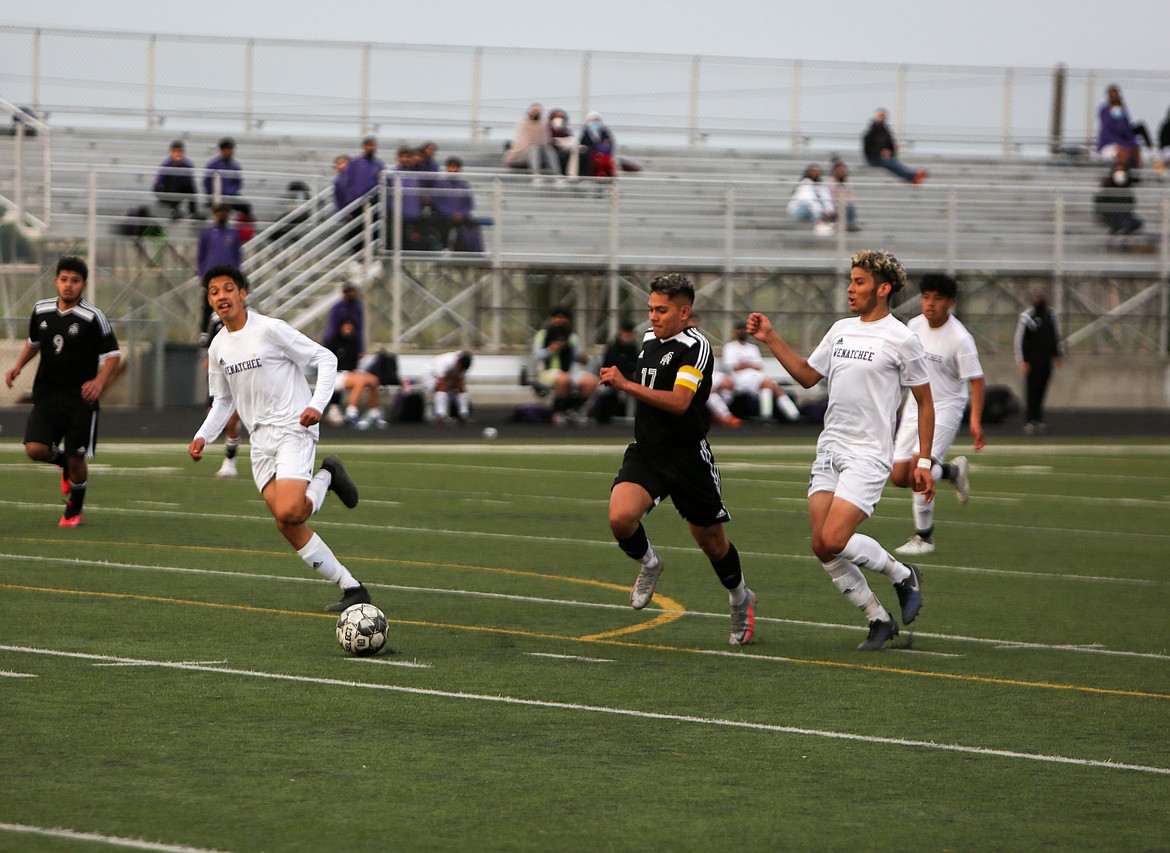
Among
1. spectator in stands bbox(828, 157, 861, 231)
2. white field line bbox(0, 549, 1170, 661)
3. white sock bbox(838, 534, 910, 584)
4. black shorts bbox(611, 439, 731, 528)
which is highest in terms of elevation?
spectator in stands bbox(828, 157, 861, 231)

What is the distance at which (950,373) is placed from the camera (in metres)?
13.5

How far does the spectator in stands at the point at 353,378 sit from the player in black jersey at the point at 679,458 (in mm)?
17468

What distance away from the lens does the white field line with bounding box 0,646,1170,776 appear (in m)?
6.66

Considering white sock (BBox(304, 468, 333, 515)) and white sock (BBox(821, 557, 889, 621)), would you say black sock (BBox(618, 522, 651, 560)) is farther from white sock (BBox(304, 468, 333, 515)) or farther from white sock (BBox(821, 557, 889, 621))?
white sock (BBox(304, 468, 333, 515))

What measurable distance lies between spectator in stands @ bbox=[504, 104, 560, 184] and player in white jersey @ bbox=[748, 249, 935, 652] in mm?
25249

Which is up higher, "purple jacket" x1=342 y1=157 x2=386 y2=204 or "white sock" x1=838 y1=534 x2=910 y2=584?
"purple jacket" x1=342 y1=157 x2=386 y2=204

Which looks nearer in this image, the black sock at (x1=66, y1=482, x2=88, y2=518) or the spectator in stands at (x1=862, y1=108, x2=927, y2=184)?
the black sock at (x1=66, y1=482, x2=88, y2=518)

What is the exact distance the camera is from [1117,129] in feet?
129

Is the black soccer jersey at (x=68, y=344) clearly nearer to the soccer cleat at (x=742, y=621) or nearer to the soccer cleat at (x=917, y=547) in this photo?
the soccer cleat at (x=917, y=547)

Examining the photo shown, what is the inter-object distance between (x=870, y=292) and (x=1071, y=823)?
12.3ft

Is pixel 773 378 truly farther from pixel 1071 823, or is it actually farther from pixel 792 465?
pixel 1071 823

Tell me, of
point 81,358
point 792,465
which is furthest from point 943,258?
point 81,358

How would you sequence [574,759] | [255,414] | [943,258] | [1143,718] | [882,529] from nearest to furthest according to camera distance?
[574,759]
[1143,718]
[255,414]
[882,529]
[943,258]

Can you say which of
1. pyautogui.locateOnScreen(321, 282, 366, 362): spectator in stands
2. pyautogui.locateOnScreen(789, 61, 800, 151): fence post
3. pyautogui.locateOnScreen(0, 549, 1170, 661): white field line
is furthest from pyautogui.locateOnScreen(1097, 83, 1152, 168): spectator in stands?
pyautogui.locateOnScreen(0, 549, 1170, 661): white field line
